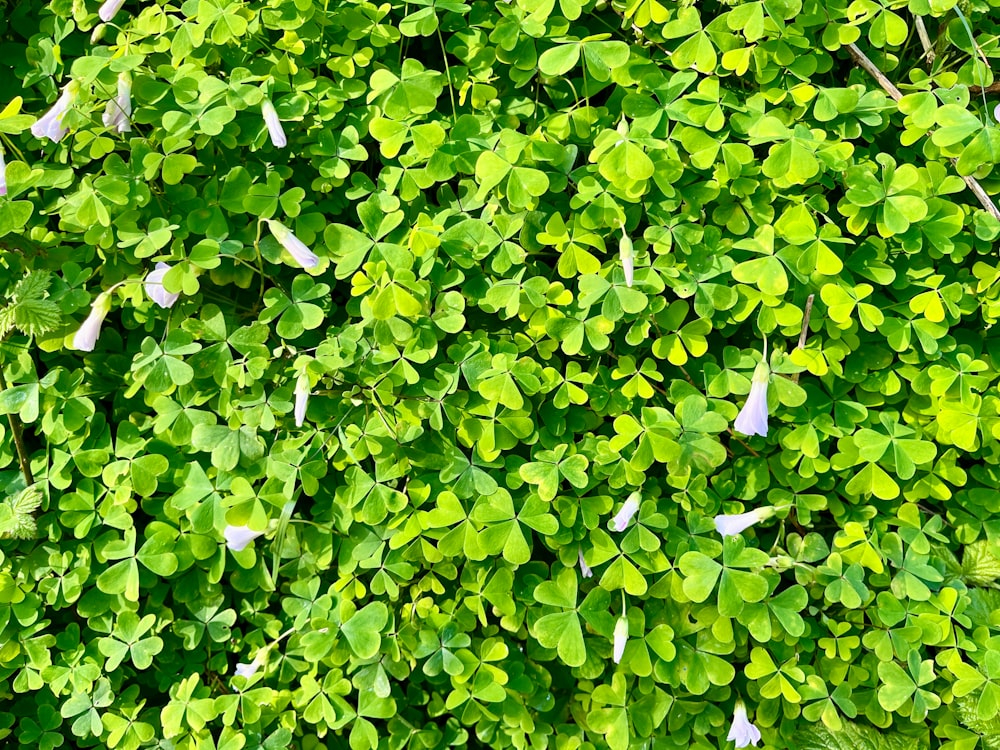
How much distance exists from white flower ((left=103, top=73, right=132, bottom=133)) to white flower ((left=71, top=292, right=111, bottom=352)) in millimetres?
351

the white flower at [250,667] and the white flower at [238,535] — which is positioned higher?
the white flower at [238,535]

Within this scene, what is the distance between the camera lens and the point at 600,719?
1.62 meters

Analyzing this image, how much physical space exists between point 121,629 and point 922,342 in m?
1.78

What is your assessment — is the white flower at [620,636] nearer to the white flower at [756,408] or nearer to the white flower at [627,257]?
the white flower at [756,408]

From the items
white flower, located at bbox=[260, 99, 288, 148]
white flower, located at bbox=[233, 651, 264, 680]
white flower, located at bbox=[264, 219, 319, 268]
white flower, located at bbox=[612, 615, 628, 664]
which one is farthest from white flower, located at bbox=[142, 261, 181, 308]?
white flower, located at bbox=[612, 615, 628, 664]

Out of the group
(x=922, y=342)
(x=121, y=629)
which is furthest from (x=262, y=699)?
(x=922, y=342)

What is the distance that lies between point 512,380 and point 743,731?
2.78 ft

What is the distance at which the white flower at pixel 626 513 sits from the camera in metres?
1.50

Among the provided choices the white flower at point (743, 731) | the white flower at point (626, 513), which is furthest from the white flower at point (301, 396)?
the white flower at point (743, 731)

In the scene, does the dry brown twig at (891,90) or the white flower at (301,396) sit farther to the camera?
the dry brown twig at (891,90)

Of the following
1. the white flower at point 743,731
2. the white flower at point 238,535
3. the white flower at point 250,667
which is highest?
the white flower at point 238,535

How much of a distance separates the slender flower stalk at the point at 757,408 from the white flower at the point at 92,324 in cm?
129

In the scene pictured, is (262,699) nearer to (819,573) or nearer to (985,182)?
(819,573)

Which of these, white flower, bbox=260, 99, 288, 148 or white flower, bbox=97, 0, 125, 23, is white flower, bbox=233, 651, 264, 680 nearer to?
white flower, bbox=260, 99, 288, 148
